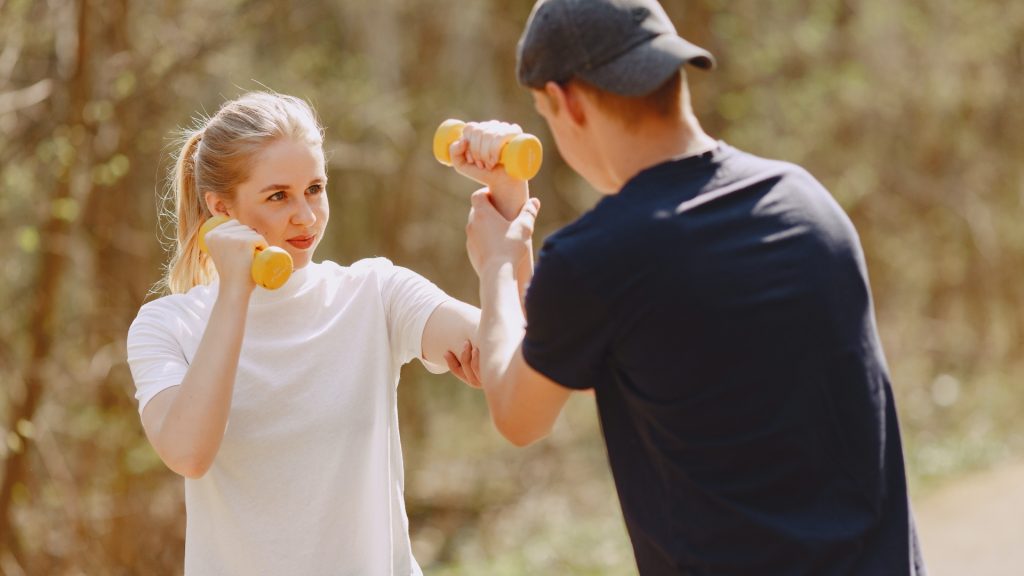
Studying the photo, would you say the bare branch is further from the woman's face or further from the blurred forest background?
the woman's face

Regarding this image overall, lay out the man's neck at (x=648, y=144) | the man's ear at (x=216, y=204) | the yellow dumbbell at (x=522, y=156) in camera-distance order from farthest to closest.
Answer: the man's ear at (x=216, y=204) < the yellow dumbbell at (x=522, y=156) < the man's neck at (x=648, y=144)

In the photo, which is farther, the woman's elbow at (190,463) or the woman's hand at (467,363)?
the woman's hand at (467,363)

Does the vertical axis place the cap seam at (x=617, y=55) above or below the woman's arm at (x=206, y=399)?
above

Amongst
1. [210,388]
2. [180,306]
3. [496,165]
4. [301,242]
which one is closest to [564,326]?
[496,165]

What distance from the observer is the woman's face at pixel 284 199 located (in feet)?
8.84

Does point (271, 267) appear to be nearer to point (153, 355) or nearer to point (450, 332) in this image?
point (153, 355)

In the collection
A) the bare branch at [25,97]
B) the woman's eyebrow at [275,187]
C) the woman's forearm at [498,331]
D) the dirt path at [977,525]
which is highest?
the woman's eyebrow at [275,187]

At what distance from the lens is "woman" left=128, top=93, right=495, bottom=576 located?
2.45 meters

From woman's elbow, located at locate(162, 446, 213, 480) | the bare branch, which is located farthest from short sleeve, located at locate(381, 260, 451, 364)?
the bare branch

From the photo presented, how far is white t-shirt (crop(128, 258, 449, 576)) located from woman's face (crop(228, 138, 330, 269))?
8cm

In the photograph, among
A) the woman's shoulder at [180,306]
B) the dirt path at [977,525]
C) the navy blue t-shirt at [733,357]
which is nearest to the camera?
the navy blue t-shirt at [733,357]

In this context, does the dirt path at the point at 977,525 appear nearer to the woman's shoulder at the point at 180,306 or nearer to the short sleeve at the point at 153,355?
the woman's shoulder at the point at 180,306

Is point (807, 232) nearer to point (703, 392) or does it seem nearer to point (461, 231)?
point (703, 392)

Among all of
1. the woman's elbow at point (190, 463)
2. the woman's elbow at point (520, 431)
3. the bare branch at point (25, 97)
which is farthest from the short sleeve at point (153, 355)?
the bare branch at point (25, 97)
